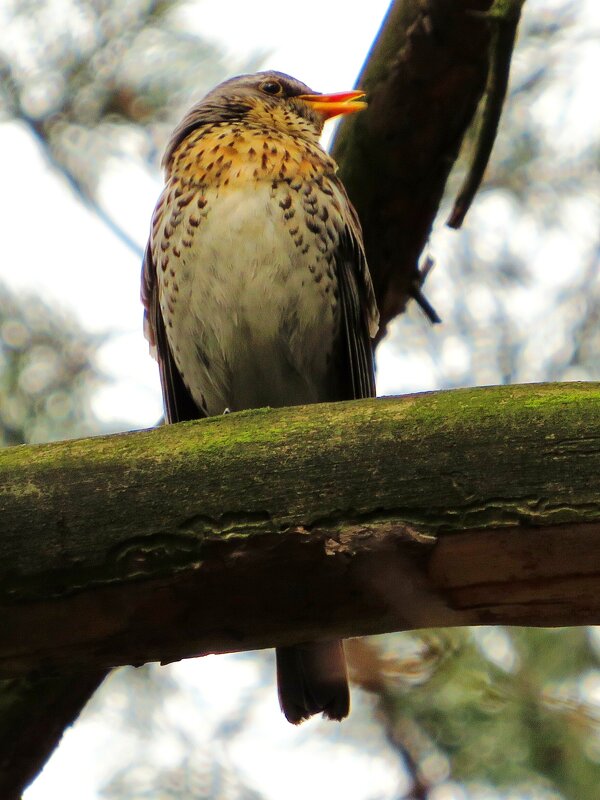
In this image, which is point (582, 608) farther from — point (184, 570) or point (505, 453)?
point (184, 570)

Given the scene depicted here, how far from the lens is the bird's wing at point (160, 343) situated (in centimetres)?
402

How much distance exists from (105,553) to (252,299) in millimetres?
1926

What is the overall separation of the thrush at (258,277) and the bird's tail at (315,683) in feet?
4.21

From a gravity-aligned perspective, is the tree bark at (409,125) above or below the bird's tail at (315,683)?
above

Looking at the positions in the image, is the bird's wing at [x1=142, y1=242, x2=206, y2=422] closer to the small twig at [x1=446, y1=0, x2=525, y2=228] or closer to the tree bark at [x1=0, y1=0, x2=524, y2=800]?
the tree bark at [x1=0, y1=0, x2=524, y2=800]

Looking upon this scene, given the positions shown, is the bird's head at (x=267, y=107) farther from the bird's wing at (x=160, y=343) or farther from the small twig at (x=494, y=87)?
the small twig at (x=494, y=87)

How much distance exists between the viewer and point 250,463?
75.3 inches

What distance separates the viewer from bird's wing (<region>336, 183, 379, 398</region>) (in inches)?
148

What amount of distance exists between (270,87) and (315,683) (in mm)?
2841

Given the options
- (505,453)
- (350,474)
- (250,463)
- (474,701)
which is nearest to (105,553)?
(250,463)

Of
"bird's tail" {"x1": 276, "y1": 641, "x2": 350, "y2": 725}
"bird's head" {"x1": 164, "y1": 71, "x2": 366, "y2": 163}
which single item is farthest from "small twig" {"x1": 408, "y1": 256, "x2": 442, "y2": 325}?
"bird's tail" {"x1": 276, "y1": 641, "x2": 350, "y2": 725}

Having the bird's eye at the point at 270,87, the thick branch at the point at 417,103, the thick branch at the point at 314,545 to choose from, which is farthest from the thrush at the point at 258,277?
the thick branch at the point at 314,545

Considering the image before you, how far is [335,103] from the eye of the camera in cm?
411

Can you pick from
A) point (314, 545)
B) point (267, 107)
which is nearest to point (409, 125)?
point (267, 107)
